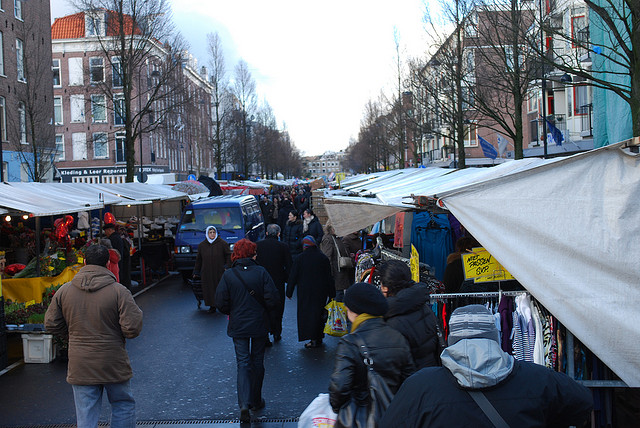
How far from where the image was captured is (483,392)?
2385mm

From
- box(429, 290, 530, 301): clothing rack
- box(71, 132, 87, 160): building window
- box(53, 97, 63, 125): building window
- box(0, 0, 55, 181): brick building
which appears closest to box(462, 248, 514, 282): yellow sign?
box(429, 290, 530, 301): clothing rack

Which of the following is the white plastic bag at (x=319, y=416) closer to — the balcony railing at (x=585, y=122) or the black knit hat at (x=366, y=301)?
the black knit hat at (x=366, y=301)

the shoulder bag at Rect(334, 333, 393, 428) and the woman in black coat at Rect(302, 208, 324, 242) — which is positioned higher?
the woman in black coat at Rect(302, 208, 324, 242)

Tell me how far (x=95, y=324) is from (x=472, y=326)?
11.4 ft

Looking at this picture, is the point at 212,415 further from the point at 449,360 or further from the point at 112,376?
the point at 449,360

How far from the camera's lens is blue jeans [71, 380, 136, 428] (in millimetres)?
4957

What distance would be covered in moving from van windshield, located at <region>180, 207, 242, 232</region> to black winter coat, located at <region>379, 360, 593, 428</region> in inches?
553

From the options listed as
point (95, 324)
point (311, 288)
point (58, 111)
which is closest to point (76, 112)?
point (58, 111)

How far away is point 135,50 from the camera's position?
24547mm

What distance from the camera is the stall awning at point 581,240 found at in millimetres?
4762

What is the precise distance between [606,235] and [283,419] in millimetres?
3609

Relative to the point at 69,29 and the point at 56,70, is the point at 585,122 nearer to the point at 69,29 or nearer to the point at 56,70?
the point at 69,29

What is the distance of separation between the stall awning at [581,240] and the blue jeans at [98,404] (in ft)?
11.0

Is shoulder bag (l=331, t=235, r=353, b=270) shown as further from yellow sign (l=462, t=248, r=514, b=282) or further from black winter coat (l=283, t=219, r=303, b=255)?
yellow sign (l=462, t=248, r=514, b=282)
